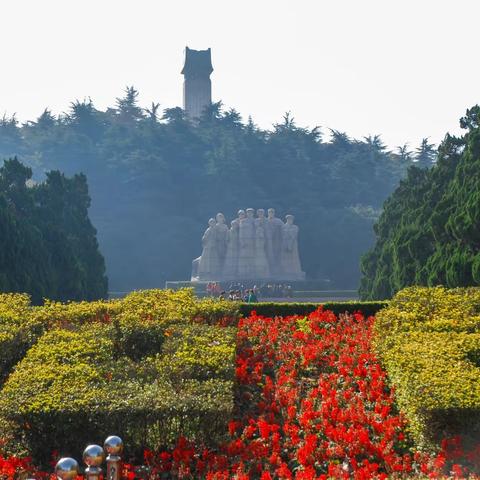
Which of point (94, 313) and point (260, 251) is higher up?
point (260, 251)

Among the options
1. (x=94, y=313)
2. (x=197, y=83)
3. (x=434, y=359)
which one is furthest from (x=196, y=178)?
(x=434, y=359)

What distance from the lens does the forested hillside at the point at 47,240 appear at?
23734 millimetres

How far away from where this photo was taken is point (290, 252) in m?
41.1

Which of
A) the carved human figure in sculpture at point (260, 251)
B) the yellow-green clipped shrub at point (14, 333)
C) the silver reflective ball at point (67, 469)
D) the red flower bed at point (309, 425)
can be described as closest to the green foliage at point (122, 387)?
the red flower bed at point (309, 425)

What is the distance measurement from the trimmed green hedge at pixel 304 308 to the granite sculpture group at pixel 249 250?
2353cm

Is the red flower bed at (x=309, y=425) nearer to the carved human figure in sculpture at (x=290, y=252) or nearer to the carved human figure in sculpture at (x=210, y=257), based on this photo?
the carved human figure in sculpture at (x=210, y=257)

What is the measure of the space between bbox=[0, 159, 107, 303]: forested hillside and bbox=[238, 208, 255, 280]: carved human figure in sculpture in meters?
8.13

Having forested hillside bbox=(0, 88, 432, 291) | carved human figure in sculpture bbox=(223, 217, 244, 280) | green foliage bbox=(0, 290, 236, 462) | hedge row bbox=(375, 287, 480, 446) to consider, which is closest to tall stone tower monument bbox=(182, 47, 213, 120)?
forested hillside bbox=(0, 88, 432, 291)

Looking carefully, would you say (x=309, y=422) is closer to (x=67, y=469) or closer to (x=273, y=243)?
(x=67, y=469)

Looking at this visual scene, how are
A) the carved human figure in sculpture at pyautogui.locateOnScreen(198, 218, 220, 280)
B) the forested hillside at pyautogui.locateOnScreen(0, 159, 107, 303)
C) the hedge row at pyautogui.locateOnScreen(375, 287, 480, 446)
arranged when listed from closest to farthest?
the hedge row at pyautogui.locateOnScreen(375, 287, 480, 446) < the forested hillside at pyautogui.locateOnScreen(0, 159, 107, 303) < the carved human figure in sculpture at pyautogui.locateOnScreen(198, 218, 220, 280)

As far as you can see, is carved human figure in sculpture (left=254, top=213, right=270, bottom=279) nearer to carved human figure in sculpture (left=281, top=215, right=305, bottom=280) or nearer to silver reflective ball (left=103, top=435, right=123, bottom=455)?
carved human figure in sculpture (left=281, top=215, right=305, bottom=280)

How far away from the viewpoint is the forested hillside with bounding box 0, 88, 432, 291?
5606cm

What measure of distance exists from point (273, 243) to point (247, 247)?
1.49 meters

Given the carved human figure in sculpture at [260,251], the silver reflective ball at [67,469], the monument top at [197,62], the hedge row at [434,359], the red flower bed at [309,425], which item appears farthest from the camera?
the monument top at [197,62]
